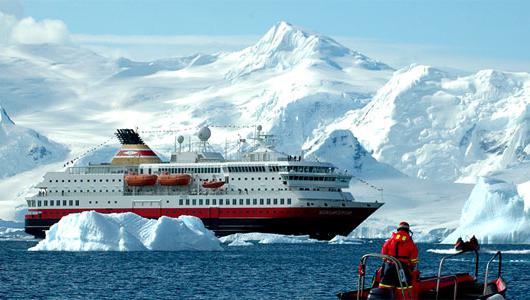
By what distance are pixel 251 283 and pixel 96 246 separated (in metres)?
25.1

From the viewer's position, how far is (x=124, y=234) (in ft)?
244

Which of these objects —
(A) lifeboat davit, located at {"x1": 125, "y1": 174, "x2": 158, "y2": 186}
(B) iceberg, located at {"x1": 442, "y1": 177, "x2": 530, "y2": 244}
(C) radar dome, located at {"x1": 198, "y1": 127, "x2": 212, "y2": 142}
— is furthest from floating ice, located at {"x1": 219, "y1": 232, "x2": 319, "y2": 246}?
(C) radar dome, located at {"x1": 198, "y1": 127, "x2": 212, "y2": 142}

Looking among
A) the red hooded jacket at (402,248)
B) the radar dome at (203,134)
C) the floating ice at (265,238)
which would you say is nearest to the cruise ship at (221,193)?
the floating ice at (265,238)

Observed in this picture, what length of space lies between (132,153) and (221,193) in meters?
11.8

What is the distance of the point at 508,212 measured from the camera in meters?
96.0

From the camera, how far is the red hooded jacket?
31.3 m

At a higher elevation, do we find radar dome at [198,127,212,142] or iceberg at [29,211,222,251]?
radar dome at [198,127,212,142]

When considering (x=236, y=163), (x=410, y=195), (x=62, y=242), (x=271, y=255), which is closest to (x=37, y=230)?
(x=236, y=163)

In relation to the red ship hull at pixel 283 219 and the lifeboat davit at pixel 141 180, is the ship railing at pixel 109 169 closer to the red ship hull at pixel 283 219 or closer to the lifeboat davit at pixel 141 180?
the lifeboat davit at pixel 141 180

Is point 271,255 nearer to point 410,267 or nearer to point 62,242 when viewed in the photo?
point 62,242

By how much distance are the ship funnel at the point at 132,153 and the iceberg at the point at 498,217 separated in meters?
27.2

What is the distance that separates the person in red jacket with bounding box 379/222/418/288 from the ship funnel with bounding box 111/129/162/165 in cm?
7730

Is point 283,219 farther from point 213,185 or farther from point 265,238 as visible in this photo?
point 213,185

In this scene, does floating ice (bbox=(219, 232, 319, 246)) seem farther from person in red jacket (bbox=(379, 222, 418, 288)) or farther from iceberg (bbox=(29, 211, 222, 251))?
person in red jacket (bbox=(379, 222, 418, 288))
